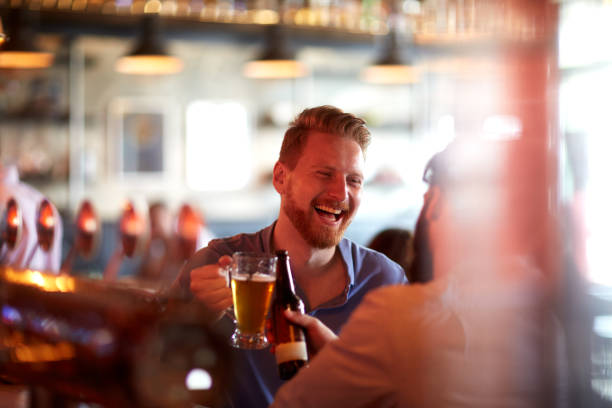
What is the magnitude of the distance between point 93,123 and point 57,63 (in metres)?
0.59

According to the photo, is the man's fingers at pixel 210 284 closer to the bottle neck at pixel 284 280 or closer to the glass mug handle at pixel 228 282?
the glass mug handle at pixel 228 282

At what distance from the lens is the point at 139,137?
6.60m

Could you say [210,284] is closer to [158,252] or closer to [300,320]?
[300,320]

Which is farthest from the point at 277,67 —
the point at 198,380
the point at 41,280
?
the point at 198,380

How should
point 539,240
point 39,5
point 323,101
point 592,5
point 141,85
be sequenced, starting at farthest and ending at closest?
point 323,101 < point 141,85 < point 39,5 < point 592,5 < point 539,240

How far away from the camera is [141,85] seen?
6656mm

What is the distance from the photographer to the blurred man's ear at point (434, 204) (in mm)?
1319

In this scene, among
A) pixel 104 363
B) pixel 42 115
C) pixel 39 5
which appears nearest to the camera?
pixel 104 363

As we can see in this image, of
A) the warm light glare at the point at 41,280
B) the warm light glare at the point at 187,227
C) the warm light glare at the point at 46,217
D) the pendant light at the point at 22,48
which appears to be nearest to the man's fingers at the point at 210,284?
the warm light glare at the point at 41,280

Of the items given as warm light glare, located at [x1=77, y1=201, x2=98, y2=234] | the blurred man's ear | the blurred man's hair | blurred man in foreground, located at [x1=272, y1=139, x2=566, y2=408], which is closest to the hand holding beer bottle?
blurred man in foreground, located at [x1=272, y1=139, x2=566, y2=408]

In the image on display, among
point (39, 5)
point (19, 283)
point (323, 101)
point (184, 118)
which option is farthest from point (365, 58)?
point (19, 283)

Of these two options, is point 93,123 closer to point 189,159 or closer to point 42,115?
point 42,115

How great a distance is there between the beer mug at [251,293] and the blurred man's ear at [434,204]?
1.06 feet

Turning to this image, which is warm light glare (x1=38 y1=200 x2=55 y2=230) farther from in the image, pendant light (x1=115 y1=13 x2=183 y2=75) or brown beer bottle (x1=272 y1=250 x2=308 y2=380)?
pendant light (x1=115 y1=13 x2=183 y2=75)
